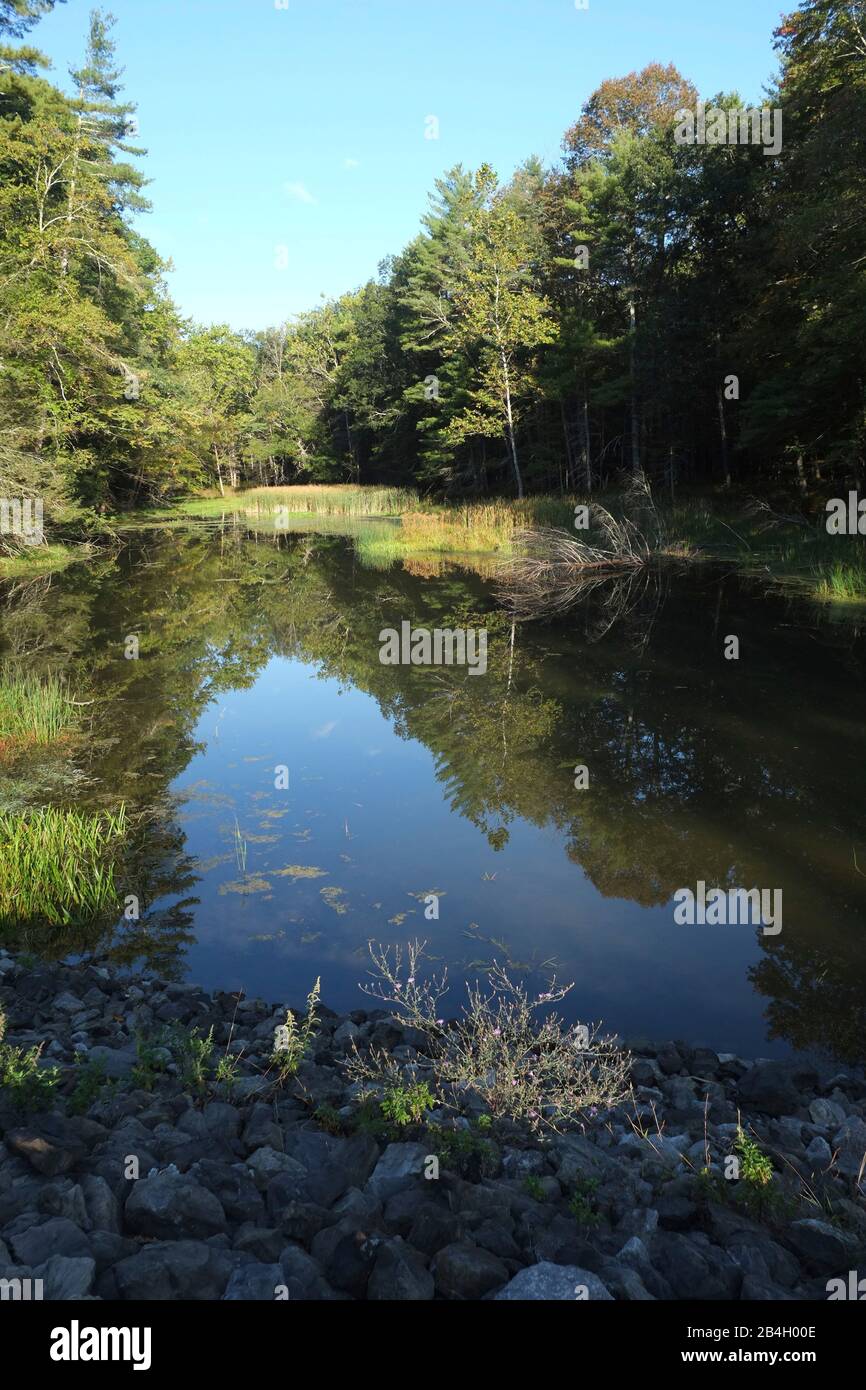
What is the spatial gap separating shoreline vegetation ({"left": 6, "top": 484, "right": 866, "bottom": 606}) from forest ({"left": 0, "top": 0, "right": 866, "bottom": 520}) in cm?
203

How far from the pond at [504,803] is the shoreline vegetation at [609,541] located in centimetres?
240

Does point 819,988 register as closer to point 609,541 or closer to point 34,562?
point 609,541

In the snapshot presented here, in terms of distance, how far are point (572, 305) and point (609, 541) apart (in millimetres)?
15635

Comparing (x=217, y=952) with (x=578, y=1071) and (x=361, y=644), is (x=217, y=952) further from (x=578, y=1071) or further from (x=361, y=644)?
(x=361, y=644)

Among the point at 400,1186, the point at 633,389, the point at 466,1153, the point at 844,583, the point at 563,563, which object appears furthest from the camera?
the point at 633,389

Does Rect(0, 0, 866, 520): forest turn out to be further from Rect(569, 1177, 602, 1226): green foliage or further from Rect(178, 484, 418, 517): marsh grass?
Rect(569, 1177, 602, 1226): green foliage

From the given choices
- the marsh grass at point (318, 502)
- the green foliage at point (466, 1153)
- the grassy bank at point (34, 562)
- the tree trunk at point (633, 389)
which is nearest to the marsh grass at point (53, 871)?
the green foliage at point (466, 1153)

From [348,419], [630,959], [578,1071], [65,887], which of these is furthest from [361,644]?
[348,419]

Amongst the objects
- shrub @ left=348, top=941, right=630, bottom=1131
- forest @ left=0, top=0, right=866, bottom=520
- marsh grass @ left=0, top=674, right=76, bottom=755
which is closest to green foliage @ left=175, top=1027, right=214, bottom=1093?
shrub @ left=348, top=941, right=630, bottom=1131

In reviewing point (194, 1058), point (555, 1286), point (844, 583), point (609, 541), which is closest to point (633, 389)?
point (609, 541)

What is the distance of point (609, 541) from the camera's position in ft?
77.8

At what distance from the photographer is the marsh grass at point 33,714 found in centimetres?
1047

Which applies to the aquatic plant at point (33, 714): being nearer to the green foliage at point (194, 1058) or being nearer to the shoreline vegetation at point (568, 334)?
the green foliage at point (194, 1058)

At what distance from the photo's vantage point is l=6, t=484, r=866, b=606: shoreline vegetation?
1970 centimetres
